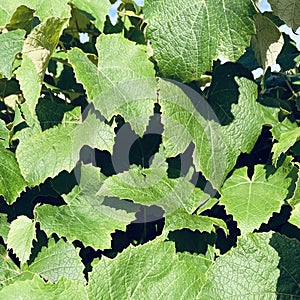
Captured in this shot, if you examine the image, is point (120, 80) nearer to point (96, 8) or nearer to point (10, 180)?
point (96, 8)

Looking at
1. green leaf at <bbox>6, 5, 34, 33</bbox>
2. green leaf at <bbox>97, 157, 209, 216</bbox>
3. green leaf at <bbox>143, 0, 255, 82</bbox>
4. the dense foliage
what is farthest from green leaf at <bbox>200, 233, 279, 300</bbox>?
green leaf at <bbox>6, 5, 34, 33</bbox>

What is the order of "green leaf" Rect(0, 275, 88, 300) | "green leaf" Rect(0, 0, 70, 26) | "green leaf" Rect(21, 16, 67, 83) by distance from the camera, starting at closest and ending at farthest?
"green leaf" Rect(0, 275, 88, 300) < "green leaf" Rect(21, 16, 67, 83) < "green leaf" Rect(0, 0, 70, 26)

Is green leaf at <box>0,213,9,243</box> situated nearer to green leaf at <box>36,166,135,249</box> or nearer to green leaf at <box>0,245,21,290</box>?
green leaf at <box>0,245,21,290</box>

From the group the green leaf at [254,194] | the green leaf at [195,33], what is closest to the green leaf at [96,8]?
the green leaf at [195,33]

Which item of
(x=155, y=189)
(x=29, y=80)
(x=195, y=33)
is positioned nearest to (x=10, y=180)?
(x=29, y=80)

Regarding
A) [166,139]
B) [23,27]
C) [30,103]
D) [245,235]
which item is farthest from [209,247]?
[23,27]
